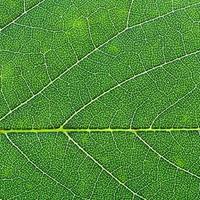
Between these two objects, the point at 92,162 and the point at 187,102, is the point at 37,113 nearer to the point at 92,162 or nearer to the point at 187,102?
the point at 92,162

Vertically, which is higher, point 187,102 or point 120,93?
point 120,93

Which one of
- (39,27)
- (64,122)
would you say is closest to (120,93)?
(64,122)

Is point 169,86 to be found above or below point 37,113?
below

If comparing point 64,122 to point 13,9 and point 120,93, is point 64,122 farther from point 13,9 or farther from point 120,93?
point 13,9

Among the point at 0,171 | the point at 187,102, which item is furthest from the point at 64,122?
the point at 187,102

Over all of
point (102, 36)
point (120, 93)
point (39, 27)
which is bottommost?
point (120, 93)

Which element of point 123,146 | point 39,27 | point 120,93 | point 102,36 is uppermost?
point 39,27
